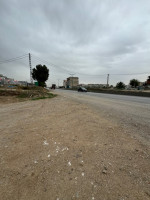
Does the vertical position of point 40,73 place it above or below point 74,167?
above

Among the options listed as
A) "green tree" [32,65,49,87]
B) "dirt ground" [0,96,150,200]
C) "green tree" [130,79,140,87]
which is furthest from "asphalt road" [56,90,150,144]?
"green tree" [130,79,140,87]

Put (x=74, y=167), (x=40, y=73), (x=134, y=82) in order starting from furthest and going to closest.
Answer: (x=134, y=82)
(x=40, y=73)
(x=74, y=167)

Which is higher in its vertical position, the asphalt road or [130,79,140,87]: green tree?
[130,79,140,87]: green tree

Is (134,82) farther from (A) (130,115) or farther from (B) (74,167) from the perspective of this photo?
(B) (74,167)

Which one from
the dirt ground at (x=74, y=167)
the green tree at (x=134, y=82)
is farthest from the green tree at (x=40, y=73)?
the green tree at (x=134, y=82)

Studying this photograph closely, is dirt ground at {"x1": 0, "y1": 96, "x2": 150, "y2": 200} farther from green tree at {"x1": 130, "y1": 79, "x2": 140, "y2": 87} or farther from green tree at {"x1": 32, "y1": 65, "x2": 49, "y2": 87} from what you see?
green tree at {"x1": 130, "y1": 79, "x2": 140, "y2": 87}

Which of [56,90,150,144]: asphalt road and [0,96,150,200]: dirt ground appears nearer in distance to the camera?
[0,96,150,200]: dirt ground

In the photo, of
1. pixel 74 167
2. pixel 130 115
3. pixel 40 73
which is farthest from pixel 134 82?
pixel 74 167

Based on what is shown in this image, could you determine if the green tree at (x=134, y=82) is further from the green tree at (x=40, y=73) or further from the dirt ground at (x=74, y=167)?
the dirt ground at (x=74, y=167)

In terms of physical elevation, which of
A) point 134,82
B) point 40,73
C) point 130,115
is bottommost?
point 130,115

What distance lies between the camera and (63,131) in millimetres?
3248

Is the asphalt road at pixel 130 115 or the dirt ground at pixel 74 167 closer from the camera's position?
the dirt ground at pixel 74 167

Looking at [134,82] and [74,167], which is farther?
[134,82]

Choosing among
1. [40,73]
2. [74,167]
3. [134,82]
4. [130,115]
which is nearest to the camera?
[74,167]
